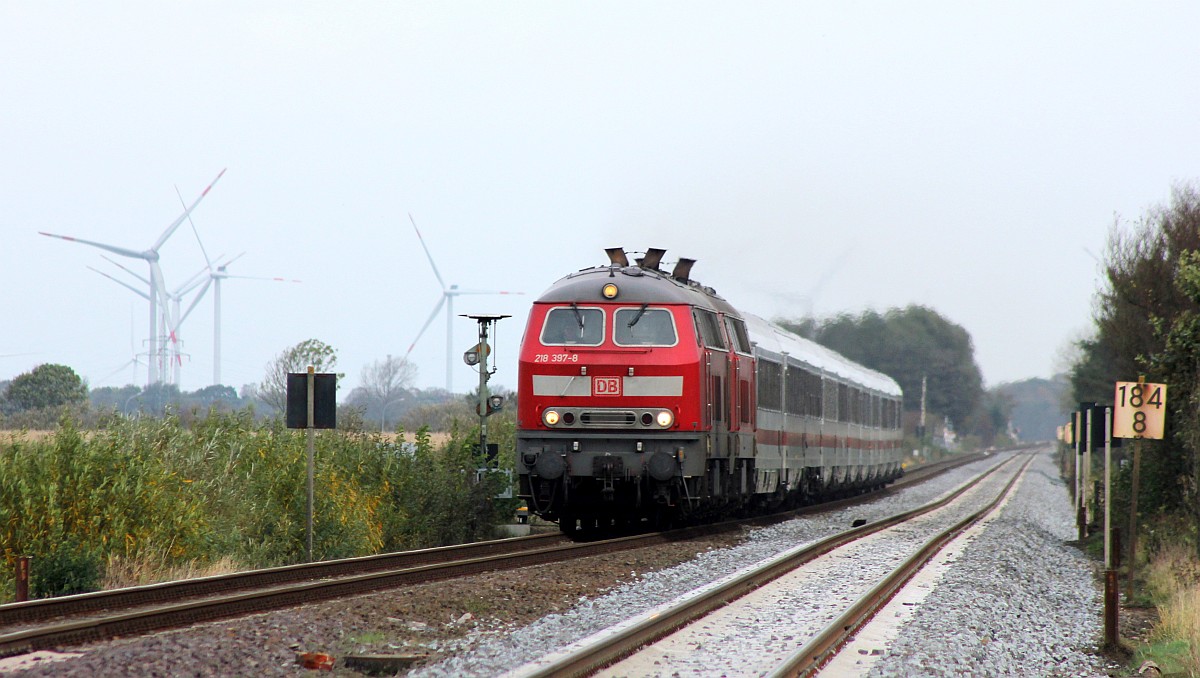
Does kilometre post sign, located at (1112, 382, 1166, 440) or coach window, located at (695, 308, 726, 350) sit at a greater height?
coach window, located at (695, 308, 726, 350)

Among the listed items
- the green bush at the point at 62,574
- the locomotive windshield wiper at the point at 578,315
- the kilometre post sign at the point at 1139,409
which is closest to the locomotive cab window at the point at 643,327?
the locomotive windshield wiper at the point at 578,315

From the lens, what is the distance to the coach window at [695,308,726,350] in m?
18.2

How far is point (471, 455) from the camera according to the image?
70.5 feet

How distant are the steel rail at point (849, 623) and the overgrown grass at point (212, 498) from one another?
22.8 ft

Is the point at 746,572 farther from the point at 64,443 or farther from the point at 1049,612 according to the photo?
the point at 64,443

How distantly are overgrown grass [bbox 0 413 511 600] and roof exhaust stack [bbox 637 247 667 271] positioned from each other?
435 centimetres

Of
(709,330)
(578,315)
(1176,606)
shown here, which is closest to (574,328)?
(578,315)

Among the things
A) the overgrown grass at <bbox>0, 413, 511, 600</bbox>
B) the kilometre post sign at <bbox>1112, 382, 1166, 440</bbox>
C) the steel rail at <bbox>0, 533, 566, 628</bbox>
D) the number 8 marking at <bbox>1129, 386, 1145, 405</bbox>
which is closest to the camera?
the steel rail at <bbox>0, 533, 566, 628</bbox>

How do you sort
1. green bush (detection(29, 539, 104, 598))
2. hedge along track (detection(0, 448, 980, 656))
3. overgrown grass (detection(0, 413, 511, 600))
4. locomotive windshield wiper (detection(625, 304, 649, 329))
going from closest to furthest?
hedge along track (detection(0, 448, 980, 656)) → green bush (detection(29, 539, 104, 598)) → overgrown grass (detection(0, 413, 511, 600)) → locomotive windshield wiper (detection(625, 304, 649, 329))

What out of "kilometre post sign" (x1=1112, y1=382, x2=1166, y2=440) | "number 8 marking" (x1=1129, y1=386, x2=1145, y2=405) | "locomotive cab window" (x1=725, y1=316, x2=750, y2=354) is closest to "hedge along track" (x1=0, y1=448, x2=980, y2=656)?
"locomotive cab window" (x1=725, y1=316, x2=750, y2=354)

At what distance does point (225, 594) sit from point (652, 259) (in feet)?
33.5

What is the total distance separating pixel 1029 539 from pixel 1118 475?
4420 mm

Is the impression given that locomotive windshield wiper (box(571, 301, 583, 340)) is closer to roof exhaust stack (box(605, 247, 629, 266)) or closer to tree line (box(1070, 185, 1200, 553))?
roof exhaust stack (box(605, 247, 629, 266))

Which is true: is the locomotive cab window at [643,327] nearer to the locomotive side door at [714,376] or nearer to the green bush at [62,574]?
the locomotive side door at [714,376]
